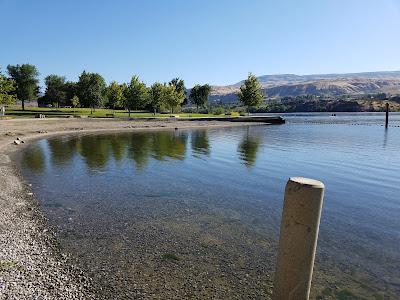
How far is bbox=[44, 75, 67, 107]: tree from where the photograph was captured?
A: 124188 millimetres

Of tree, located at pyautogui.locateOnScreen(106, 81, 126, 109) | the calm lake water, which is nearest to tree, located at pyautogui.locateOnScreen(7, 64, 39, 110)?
tree, located at pyautogui.locateOnScreen(106, 81, 126, 109)

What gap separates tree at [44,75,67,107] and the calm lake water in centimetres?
10505

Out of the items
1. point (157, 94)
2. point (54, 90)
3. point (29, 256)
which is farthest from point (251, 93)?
point (29, 256)

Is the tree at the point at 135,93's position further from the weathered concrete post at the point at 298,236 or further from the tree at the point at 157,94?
the weathered concrete post at the point at 298,236

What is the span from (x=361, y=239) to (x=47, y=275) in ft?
34.0

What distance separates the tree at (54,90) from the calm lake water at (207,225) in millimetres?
105049

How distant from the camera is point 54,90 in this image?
12450cm

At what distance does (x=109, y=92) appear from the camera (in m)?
103

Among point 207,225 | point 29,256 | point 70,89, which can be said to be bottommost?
point 207,225

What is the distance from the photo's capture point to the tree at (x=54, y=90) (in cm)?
12419

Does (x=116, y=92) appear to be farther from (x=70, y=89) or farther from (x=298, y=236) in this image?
(x=298, y=236)

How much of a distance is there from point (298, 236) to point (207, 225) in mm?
9033

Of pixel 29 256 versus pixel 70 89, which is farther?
pixel 70 89

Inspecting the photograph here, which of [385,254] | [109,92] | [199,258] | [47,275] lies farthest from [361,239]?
[109,92]
